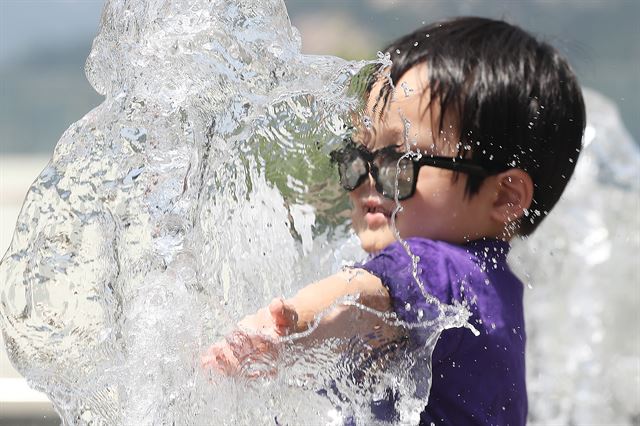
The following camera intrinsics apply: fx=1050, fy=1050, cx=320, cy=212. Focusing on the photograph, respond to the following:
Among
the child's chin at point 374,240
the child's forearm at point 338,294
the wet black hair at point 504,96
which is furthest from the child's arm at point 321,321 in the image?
the wet black hair at point 504,96

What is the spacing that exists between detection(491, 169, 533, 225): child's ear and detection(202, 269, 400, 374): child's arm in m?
0.29

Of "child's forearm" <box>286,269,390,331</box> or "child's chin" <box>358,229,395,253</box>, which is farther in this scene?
"child's chin" <box>358,229,395,253</box>

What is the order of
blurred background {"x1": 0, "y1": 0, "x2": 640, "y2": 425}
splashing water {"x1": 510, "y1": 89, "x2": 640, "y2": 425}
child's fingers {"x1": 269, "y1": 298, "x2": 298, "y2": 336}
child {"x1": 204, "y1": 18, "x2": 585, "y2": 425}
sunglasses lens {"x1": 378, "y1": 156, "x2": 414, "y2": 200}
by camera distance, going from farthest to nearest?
blurred background {"x1": 0, "y1": 0, "x2": 640, "y2": 425} → splashing water {"x1": 510, "y1": 89, "x2": 640, "y2": 425} → sunglasses lens {"x1": 378, "y1": 156, "x2": 414, "y2": 200} → child {"x1": 204, "y1": 18, "x2": 585, "y2": 425} → child's fingers {"x1": 269, "y1": 298, "x2": 298, "y2": 336}

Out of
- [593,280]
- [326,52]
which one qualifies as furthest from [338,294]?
[326,52]

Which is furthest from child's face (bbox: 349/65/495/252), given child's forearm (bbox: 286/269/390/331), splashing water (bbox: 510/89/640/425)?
splashing water (bbox: 510/89/640/425)

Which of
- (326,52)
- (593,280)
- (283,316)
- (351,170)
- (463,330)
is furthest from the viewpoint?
(326,52)

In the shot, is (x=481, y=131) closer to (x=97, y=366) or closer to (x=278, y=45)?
(x=278, y=45)

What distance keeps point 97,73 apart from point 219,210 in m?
0.30

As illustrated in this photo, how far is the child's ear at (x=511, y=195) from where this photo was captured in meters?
1.59

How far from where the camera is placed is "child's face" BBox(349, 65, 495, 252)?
1533mm

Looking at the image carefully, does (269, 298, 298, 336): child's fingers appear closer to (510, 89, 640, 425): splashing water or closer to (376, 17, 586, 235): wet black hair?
(376, 17, 586, 235): wet black hair

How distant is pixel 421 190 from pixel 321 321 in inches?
11.3

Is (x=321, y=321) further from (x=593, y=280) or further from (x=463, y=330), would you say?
(x=593, y=280)

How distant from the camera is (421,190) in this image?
1.55 meters
